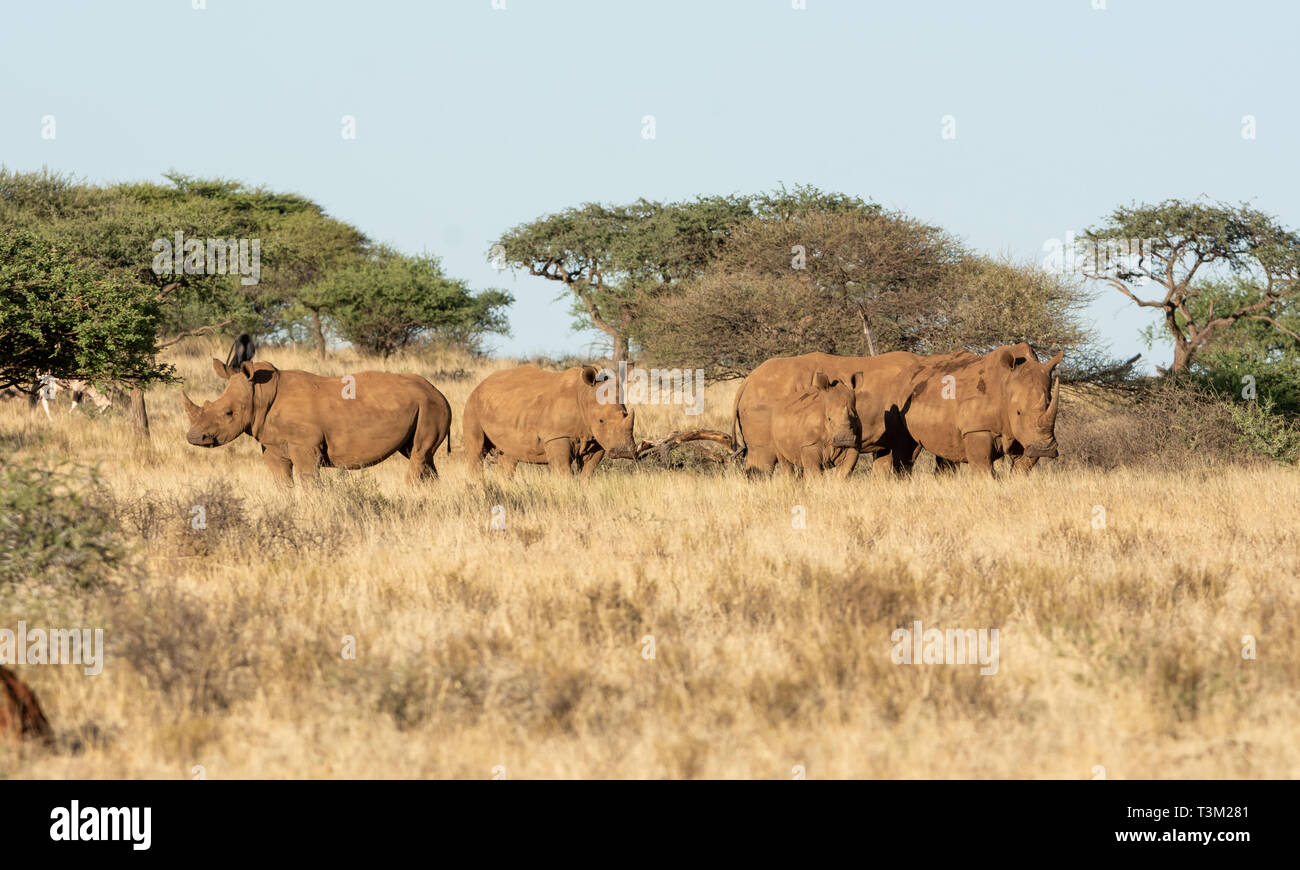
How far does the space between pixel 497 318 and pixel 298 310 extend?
855 cm

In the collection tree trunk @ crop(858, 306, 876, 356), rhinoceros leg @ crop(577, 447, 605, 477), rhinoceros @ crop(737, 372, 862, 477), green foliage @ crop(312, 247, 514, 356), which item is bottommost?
rhinoceros leg @ crop(577, 447, 605, 477)

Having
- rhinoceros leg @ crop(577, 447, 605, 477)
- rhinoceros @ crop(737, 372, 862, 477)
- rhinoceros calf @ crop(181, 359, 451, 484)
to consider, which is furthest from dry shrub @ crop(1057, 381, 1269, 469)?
rhinoceros calf @ crop(181, 359, 451, 484)

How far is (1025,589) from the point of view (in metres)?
9.13

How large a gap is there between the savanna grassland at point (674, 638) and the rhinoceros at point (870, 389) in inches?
102

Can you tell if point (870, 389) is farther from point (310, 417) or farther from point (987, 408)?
point (310, 417)

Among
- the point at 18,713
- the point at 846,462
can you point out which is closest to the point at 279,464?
the point at 846,462

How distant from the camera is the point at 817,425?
15.0 meters

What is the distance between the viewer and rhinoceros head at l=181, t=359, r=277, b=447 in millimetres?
14695

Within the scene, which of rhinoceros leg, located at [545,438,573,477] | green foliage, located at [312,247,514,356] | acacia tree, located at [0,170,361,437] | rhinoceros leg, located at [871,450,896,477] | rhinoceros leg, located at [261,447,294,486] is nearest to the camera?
rhinoceros leg, located at [261,447,294,486]

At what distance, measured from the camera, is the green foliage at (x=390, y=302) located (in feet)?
133

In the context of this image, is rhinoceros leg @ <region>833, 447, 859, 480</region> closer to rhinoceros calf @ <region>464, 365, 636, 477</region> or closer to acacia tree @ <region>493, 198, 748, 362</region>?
rhinoceros calf @ <region>464, 365, 636, 477</region>

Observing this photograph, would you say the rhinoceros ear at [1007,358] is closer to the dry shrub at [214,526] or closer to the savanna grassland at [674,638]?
the savanna grassland at [674,638]

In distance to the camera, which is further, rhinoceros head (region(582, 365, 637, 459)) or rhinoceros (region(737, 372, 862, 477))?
rhinoceros head (region(582, 365, 637, 459))

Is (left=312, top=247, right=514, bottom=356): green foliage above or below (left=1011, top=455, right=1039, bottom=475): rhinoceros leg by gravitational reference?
above
